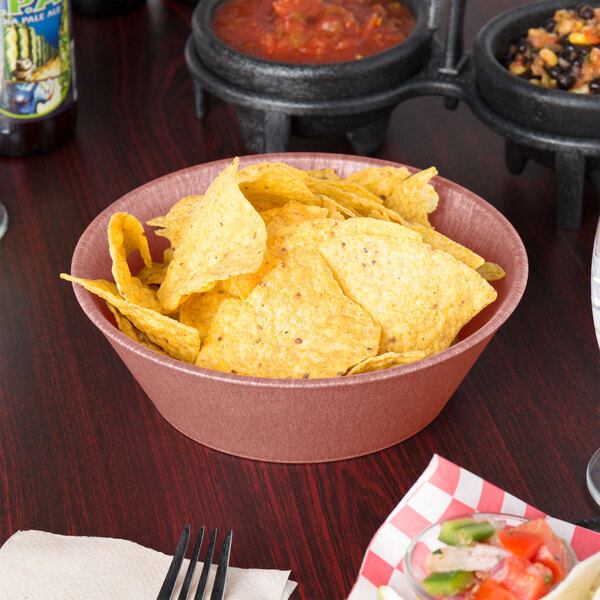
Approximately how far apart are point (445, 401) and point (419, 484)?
185mm

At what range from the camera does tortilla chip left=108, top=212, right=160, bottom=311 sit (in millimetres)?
1001

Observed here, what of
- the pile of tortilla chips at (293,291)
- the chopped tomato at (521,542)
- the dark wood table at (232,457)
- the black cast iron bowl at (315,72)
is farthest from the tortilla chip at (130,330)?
the black cast iron bowl at (315,72)

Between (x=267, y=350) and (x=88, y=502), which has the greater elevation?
(x=267, y=350)

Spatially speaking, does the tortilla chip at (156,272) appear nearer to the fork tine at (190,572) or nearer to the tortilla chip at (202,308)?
the tortilla chip at (202,308)

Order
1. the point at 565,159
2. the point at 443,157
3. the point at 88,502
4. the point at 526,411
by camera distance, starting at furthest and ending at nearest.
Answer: the point at 443,157 → the point at 565,159 → the point at 526,411 → the point at 88,502

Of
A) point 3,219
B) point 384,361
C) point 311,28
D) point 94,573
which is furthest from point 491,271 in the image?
point 3,219

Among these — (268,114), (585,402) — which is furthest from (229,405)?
(268,114)

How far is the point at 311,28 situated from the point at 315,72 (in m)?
0.20

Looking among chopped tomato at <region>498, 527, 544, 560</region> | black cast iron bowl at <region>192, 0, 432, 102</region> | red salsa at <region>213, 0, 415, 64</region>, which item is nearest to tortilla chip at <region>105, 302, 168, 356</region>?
chopped tomato at <region>498, 527, 544, 560</region>

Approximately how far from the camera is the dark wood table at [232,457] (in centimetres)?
97

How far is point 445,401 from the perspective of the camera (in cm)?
105

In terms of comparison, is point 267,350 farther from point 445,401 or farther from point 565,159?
point 565,159

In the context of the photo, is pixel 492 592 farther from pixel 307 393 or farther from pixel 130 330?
pixel 130 330

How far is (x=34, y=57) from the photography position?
4.84 ft
